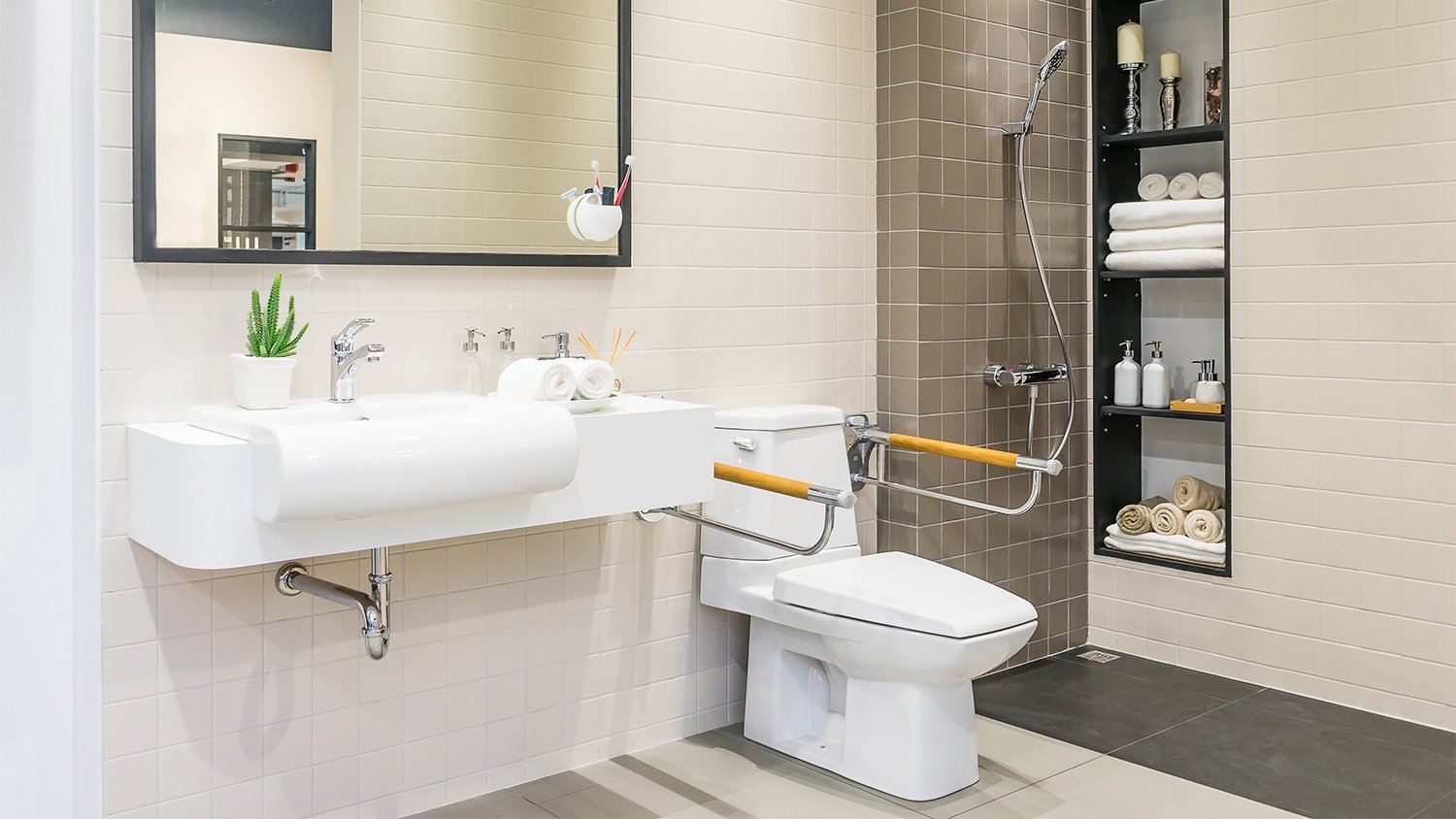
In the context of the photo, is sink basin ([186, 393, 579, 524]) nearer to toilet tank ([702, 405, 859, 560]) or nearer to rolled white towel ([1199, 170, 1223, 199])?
toilet tank ([702, 405, 859, 560])

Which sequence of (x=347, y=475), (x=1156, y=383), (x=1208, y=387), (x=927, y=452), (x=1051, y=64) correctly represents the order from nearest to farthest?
(x=347, y=475)
(x=927, y=452)
(x=1051, y=64)
(x=1208, y=387)
(x=1156, y=383)

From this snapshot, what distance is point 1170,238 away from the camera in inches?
130

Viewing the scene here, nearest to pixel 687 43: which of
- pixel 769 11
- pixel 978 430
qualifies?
pixel 769 11

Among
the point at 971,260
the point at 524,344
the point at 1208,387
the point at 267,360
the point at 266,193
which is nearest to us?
the point at 267,360

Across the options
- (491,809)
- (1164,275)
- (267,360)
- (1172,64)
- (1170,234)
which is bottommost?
(491,809)

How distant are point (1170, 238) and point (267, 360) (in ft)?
8.18

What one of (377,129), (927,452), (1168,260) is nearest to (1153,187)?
(1168,260)

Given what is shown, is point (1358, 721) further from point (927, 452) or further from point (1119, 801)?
point (927, 452)

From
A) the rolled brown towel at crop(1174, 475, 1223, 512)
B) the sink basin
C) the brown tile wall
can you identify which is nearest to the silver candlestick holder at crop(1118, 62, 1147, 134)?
the brown tile wall

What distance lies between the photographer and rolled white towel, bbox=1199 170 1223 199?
10.7 feet

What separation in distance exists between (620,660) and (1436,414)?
211 centimetres

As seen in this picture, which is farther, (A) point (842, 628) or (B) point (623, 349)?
(B) point (623, 349)

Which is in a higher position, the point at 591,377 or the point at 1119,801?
the point at 591,377

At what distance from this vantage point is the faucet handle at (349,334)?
210 centimetres
